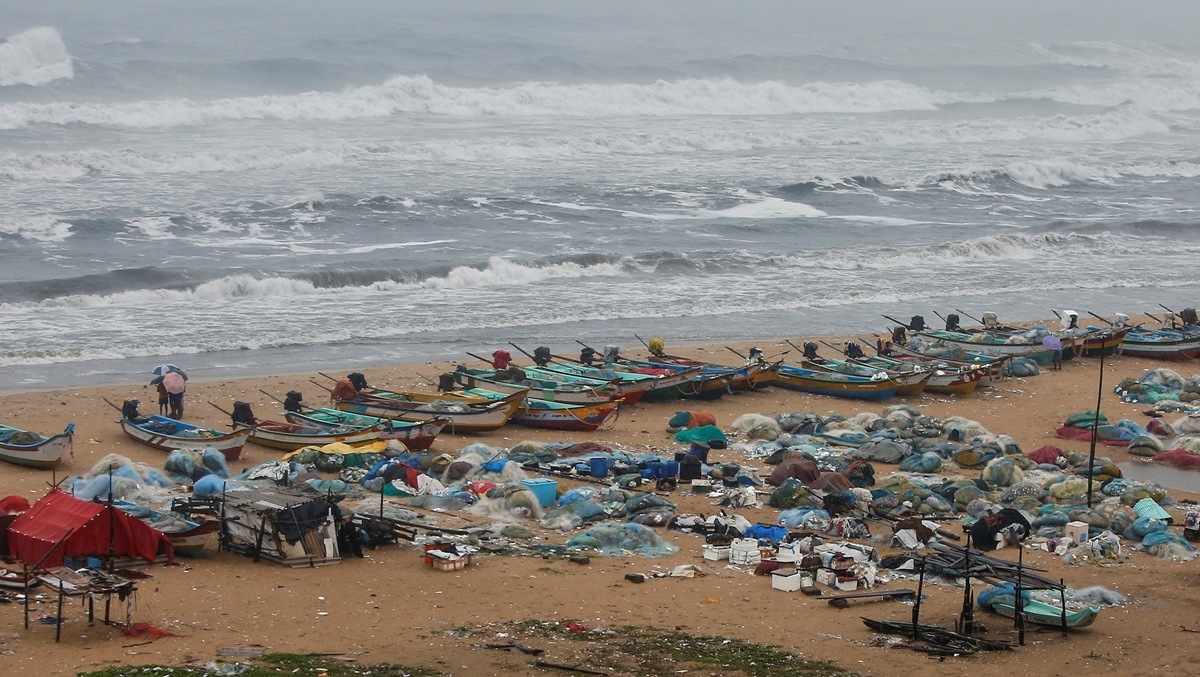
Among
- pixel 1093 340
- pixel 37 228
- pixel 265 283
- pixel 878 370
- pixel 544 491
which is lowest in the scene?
pixel 544 491

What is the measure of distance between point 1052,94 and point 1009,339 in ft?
220

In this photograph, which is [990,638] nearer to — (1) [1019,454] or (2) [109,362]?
(1) [1019,454]

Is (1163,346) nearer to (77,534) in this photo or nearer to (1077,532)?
(1077,532)

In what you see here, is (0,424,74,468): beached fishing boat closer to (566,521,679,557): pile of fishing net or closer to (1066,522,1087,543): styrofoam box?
(566,521,679,557): pile of fishing net

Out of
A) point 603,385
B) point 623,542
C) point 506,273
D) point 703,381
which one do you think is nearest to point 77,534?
point 623,542

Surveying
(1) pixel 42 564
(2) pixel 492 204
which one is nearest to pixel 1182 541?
(1) pixel 42 564

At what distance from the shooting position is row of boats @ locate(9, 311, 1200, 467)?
2112cm

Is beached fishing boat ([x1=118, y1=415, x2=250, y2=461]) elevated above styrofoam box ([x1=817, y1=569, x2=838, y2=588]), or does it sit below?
below

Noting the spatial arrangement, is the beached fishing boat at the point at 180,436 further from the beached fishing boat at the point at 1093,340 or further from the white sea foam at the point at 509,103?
the white sea foam at the point at 509,103

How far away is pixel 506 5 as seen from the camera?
11162cm

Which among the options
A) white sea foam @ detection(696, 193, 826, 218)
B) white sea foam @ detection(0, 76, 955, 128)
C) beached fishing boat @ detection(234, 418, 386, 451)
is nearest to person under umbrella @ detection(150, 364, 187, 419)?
beached fishing boat @ detection(234, 418, 386, 451)

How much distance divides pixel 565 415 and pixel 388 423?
3.09 meters

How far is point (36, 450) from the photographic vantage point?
63.6ft

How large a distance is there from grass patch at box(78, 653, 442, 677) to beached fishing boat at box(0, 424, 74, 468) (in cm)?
827
